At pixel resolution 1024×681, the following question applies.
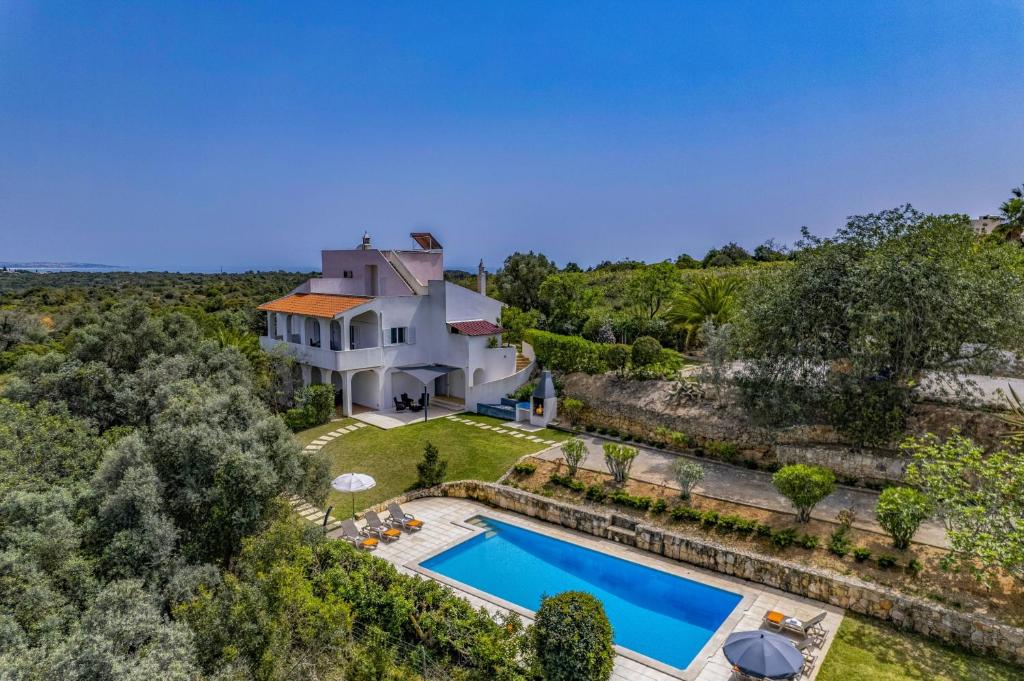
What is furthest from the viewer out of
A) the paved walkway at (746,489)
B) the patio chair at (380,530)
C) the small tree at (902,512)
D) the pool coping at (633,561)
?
the patio chair at (380,530)

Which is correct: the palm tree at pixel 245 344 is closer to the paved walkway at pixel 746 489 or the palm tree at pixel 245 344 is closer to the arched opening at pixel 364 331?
the arched opening at pixel 364 331

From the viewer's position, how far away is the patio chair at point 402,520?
61.1ft

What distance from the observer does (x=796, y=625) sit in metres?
12.8

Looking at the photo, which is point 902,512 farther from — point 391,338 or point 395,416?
point 391,338

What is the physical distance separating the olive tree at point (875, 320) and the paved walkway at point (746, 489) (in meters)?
2.47

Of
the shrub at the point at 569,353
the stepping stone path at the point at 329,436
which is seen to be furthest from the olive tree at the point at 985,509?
the stepping stone path at the point at 329,436

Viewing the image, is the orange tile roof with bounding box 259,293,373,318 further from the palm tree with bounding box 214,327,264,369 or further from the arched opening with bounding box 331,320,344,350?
the palm tree with bounding box 214,327,264,369

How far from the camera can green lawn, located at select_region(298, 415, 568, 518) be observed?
21781 mm

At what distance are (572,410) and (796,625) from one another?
1613 cm

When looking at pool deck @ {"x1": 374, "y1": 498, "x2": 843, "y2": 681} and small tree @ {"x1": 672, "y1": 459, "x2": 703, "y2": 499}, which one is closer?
pool deck @ {"x1": 374, "y1": 498, "x2": 843, "y2": 681}

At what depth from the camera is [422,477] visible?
856 inches

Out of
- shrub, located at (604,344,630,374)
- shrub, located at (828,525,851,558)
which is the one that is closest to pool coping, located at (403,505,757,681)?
shrub, located at (828,525,851,558)

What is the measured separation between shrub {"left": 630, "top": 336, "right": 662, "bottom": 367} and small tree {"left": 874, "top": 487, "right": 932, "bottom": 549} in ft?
45.7

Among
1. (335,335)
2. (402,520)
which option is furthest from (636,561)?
(335,335)
